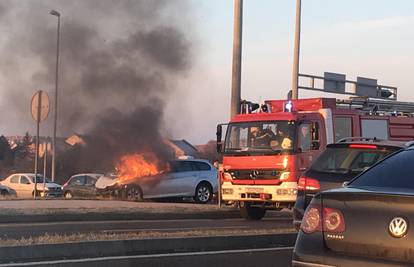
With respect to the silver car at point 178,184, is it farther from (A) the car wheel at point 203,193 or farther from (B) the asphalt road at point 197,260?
(B) the asphalt road at point 197,260

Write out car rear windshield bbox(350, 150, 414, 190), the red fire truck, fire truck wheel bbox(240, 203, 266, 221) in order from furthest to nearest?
fire truck wheel bbox(240, 203, 266, 221)
the red fire truck
car rear windshield bbox(350, 150, 414, 190)

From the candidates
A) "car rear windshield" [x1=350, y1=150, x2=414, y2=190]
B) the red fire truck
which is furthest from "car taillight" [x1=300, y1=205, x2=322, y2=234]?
the red fire truck

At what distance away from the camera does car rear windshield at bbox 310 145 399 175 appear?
9219 millimetres

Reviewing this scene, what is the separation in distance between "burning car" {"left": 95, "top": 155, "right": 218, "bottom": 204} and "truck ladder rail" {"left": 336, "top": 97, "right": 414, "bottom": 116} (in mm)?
6388

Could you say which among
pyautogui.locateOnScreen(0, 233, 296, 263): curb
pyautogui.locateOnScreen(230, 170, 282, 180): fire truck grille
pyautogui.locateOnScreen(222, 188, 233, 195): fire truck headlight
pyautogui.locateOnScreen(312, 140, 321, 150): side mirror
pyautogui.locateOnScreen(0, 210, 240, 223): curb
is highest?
pyautogui.locateOnScreen(312, 140, 321, 150): side mirror

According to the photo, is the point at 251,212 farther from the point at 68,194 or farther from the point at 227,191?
the point at 68,194

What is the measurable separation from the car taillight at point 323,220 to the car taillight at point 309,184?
4.51 metres

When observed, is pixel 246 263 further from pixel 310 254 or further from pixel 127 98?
pixel 127 98

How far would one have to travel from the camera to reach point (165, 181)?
19781mm

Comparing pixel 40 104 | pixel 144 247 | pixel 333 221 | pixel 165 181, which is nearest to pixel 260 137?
pixel 144 247

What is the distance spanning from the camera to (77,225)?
39.6 feet

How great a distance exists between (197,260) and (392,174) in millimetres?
3230

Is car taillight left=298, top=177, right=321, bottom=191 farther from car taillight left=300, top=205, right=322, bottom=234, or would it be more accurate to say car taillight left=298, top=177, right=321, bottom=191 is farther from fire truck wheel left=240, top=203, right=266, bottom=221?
fire truck wheel left=240, top=203, right=266, bottom=221

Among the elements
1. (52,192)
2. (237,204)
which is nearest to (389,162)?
(237,204)
